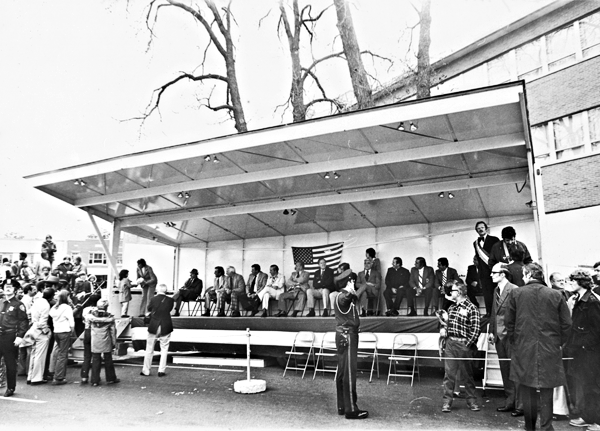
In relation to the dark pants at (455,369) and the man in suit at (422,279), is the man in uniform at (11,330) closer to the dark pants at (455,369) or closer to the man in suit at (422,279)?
the dark pants at (455,369)

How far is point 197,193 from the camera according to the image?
1041 cm

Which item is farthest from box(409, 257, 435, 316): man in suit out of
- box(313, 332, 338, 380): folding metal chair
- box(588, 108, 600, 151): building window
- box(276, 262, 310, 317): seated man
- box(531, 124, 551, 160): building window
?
box(531, 124, 551, 160): building window

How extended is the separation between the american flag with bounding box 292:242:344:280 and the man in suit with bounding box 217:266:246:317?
4.90ft

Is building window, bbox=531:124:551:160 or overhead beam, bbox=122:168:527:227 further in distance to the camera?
building window, bbox=531:124:551:160

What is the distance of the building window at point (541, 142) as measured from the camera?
18375mm

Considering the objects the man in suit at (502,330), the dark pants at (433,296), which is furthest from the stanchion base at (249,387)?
the dark pants at (433,296)

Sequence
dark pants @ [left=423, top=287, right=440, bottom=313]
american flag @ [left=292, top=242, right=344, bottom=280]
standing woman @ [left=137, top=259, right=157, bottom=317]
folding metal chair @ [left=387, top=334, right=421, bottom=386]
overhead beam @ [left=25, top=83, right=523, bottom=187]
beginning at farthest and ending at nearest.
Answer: standing woman @ [left=137, top=259, right=157, bottom=317] → american flag @ [left=292, top=242, right=344, bottom=280] → dark pants @ [left=423, top=287, right=440, bottom=313] → folding metal chair @ [left=387, top=334, right=421, bottom=386] → overhead beam @ [left=25, top=83, right=523, bottom=187]

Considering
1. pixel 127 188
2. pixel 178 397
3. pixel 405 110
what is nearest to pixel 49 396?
pixel 178 397

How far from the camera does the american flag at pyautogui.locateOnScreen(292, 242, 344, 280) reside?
11.9m

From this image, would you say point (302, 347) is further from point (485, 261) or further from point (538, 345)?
point (538, 345)

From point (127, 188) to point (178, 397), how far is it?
504 cm

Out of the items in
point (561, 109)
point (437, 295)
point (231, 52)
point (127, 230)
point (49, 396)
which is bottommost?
point (49, 396)

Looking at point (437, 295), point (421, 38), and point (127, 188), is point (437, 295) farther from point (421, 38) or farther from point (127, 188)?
point (421, 38)

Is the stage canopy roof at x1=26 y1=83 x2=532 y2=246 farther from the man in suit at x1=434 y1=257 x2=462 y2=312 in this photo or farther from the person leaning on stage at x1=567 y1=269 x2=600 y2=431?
the person leaning on stage at x1=567 y1=269 x2=600 y2=431
